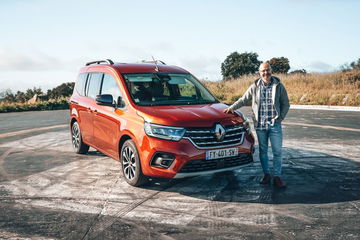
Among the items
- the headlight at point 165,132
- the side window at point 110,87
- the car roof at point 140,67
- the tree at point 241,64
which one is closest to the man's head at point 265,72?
the headlight at point 165,132

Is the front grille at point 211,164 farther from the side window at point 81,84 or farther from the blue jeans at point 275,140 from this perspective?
the side window at point 81,84

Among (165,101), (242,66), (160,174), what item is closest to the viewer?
(160,174)

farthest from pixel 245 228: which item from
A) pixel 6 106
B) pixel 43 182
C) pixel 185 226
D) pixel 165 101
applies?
pixel 6 106

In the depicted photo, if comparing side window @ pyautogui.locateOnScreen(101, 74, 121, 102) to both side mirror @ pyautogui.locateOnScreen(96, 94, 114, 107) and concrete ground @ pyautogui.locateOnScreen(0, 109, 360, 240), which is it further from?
concrete ground @ pyautogui.locateOnScreen(0, 109, 360, 240)

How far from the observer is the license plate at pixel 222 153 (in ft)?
18.0

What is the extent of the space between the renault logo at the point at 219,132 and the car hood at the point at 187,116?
0.09 metres

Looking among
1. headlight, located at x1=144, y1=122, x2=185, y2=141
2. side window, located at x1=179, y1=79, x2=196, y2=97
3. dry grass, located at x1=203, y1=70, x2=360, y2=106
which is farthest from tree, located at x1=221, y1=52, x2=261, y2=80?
headlight, located at x1=144, y1=122, x2=185, y2=141

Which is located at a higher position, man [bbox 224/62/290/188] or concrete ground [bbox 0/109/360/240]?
man [bbox 224/62/290/188]

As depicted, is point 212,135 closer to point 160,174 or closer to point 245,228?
point 160,174

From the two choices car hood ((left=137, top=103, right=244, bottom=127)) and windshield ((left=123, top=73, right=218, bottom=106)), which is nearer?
car hood ((left=137, top=103, right=244, bottom=127))

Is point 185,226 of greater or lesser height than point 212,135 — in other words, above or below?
below

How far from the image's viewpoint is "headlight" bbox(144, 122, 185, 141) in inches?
214

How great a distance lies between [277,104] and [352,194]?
1.67 m

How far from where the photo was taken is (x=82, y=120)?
26.5 feet
